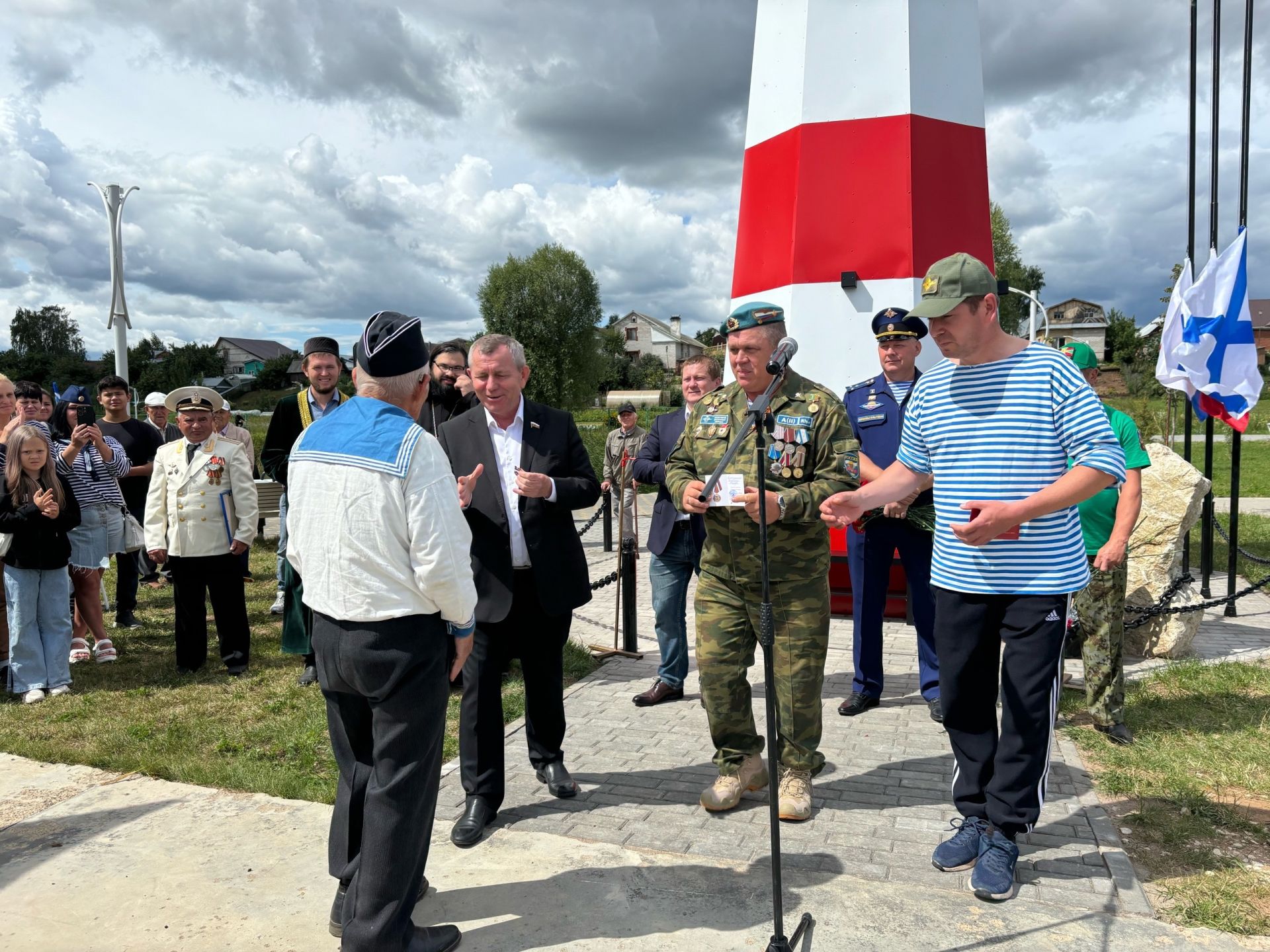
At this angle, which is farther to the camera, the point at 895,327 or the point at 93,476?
the point at 93,476

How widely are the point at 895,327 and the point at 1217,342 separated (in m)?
3.62

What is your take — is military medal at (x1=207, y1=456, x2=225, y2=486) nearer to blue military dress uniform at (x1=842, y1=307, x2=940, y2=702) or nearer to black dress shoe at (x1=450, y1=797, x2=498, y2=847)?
black dress shoe at (x1=450, y1=797, x2=498, y2=847)

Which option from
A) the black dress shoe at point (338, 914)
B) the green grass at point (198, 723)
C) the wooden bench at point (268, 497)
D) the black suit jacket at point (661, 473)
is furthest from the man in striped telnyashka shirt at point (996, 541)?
the wooden bench at point (268, 497)

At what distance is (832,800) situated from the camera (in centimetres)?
402

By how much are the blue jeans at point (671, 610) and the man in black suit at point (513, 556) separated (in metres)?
1.44

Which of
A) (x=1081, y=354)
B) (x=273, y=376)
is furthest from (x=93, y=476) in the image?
(x=273, y=376)

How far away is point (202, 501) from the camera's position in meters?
6.29

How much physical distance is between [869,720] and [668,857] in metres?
2.02

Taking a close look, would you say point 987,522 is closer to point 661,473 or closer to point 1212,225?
point 661,473

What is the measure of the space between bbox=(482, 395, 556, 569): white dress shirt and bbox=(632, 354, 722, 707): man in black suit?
1.44m

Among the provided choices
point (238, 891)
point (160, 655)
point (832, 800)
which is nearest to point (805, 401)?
point (832, 800)

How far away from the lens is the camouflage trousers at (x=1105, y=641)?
4.73 meters

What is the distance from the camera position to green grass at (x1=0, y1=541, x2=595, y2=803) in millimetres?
4488

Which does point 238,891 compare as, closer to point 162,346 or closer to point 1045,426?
point 1045,426
